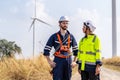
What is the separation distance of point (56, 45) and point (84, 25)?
803mm

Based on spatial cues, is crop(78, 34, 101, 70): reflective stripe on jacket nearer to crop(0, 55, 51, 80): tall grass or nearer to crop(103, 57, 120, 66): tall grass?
crop(0, 55, 51, 80): tall grass

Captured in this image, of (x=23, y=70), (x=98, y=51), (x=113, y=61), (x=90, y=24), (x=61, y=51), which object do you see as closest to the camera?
(x=61, y=51)

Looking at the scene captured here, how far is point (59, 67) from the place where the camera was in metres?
9.55

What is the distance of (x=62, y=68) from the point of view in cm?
959

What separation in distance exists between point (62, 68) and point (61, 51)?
39cm

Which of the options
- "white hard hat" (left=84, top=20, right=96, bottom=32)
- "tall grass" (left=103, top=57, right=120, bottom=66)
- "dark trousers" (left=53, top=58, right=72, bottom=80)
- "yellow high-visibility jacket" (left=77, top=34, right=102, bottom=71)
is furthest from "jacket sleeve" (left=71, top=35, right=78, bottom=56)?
"tall grass" (left=103, top=57, right=120, bottom=66)

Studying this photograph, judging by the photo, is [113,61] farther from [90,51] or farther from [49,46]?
[49,46]

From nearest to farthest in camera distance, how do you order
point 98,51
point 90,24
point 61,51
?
point 61,51, point 98,51, point 90,24

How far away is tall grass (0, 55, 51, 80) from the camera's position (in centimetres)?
1516

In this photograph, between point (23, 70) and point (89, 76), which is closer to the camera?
point (89, 76)

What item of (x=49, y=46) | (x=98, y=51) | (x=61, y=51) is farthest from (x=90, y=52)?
(x=49, y=46)

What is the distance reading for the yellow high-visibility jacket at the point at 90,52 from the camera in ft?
31.7

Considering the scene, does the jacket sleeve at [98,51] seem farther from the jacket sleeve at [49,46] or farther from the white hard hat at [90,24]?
the jacket sleeve at [49,46]

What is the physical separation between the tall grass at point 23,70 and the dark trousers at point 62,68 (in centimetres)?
536
